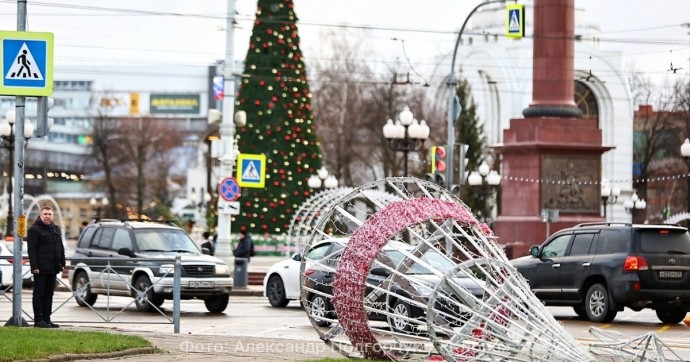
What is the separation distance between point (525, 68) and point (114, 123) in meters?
60.3

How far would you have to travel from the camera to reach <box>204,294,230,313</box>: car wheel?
2940 centimetres

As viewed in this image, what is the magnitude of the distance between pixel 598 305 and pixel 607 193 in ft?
126

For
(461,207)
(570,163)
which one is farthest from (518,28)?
(461,207)

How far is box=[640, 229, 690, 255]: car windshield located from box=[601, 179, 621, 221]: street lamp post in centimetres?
3225

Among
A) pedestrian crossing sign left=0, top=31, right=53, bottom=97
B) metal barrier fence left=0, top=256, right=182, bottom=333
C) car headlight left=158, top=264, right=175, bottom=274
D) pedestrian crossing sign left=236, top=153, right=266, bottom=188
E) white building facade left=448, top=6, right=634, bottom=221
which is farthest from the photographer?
white building facade left=448, top=6, right=634, bottom=221

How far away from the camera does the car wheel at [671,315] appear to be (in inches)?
1077

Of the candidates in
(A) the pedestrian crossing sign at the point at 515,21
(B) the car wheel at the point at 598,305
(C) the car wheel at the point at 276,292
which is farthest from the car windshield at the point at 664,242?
(A) the pedestrian crossing sign at the point at 515,21

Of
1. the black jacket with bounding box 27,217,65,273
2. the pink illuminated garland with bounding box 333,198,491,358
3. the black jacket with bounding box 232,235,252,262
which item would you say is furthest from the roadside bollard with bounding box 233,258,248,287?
the pink illuminated garland with bounding box 333,198,491,358

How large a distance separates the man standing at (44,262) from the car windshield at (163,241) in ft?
25.0

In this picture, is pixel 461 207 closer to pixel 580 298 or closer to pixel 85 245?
pixel 580 298

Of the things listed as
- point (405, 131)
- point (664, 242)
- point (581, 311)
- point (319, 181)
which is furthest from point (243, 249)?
point (319, 181)

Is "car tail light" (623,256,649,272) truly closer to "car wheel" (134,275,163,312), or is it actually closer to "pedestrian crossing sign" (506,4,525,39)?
"car wheel" (134,275,163,312)

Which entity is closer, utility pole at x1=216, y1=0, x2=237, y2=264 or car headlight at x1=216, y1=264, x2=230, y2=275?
car headlight at x1=216, y1=264, x2=230, y2=275

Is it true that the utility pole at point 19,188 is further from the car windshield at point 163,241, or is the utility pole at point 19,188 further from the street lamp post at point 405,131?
the street lamp post at point 405,131
